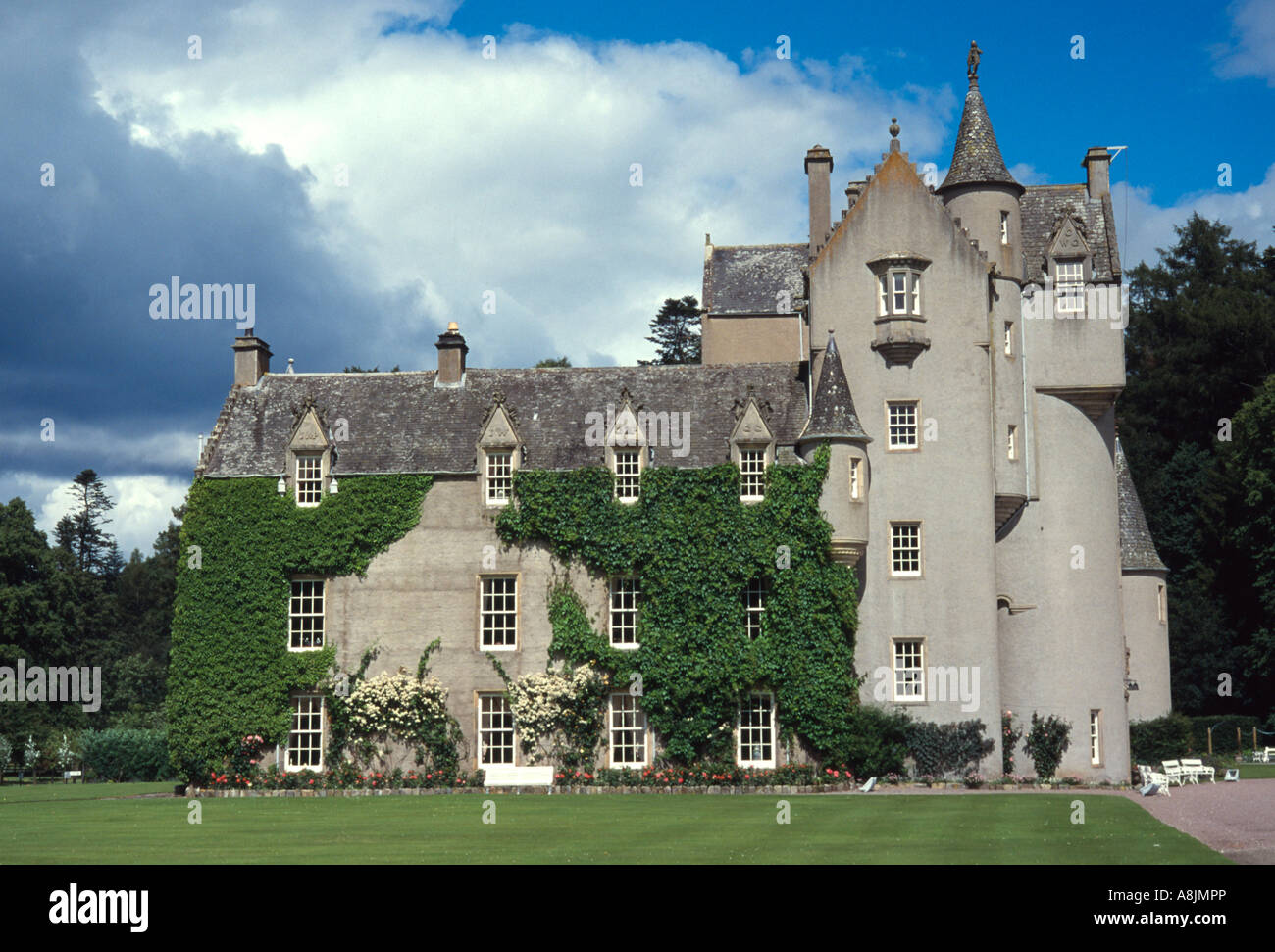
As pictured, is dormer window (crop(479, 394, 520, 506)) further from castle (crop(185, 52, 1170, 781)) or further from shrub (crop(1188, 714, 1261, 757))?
shrub (crop(1188, 714, 1261, 757))

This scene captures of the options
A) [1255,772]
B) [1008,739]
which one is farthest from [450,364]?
[1255,772]

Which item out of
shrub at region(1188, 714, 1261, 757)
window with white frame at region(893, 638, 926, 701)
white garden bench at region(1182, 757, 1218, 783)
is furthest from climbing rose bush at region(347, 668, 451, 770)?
shrub at region(1188, 714, 1261, 757)

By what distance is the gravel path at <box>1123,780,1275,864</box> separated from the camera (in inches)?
806

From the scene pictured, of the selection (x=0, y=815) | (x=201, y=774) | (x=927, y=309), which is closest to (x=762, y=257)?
(x=927, y=309)

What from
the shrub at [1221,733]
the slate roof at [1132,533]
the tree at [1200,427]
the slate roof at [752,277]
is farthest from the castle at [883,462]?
the tree at [1200,427]

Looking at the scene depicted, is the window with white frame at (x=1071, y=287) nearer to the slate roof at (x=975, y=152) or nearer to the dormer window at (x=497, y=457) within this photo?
the slate roof at (x=975, y=152)

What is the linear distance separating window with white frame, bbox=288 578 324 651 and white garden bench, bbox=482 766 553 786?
20.7 ft

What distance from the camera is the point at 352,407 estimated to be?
137 ft

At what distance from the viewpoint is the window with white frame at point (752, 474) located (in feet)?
125

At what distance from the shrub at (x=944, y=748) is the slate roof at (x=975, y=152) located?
15.6 meters

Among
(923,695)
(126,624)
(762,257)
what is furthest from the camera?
(126,624)

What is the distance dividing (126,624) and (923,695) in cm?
7770

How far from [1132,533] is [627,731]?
2181 centimetres
